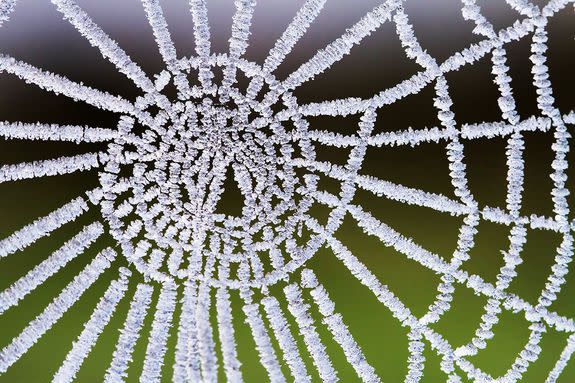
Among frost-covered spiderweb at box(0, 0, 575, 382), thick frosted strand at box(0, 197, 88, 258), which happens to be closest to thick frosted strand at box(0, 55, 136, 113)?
frost-covered spiderweb at box(0, 0, 575, 382)

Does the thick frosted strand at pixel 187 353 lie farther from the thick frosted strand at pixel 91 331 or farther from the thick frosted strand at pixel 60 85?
the thick frosted strand at pixel 60 85

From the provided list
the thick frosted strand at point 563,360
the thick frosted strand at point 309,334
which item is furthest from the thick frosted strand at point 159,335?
the thick frosted strand at point 563,360

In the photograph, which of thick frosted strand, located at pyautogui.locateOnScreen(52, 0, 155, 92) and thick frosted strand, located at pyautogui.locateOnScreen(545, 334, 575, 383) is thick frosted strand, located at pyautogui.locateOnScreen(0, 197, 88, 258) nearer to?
thick frosted strand, located at pyautogui.locateOnScreen(52, 0, 155, 92)

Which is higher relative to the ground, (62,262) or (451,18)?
(451,18)

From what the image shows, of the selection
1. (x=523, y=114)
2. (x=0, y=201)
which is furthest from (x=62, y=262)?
(x=523, y=114)

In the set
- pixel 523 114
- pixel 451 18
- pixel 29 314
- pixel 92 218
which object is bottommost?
pixel 29 314

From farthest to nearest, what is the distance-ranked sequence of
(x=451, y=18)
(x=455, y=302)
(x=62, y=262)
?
(x=455, y=302) < (x=451, y=18) < (x=62, y=262)

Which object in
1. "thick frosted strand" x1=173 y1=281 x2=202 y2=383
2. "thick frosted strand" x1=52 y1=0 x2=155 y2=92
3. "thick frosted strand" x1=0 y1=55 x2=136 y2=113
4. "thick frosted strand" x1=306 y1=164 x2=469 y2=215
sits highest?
"thick frosted strand" x1=52 y1=0 x2=155 y2=92

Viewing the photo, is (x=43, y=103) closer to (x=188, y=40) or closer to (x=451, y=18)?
(x=188, y=40)
